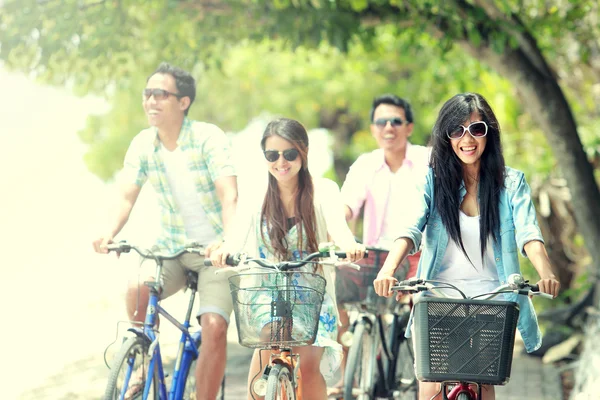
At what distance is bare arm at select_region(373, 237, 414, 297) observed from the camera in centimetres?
435

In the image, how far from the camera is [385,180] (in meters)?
7.08

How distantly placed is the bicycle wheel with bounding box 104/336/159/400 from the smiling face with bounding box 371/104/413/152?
96.5 inches

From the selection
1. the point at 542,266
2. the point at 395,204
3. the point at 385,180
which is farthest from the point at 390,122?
the point at 542,266

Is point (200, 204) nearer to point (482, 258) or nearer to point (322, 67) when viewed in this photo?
point (482, 258)

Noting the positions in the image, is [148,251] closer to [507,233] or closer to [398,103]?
[507,233]

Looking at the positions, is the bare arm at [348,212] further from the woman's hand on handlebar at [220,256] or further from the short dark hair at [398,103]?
the woman's hand on handlebar at [220,256]

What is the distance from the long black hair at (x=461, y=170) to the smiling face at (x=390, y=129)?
8.30 ft

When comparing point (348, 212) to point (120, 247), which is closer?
point (120, 247)

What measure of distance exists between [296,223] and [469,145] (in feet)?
4.09

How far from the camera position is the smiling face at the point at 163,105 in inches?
241

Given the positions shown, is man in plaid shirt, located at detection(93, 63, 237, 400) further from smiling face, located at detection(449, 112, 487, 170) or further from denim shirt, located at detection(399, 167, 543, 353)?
smiling face, located at detection(449, 112, 487, 170)

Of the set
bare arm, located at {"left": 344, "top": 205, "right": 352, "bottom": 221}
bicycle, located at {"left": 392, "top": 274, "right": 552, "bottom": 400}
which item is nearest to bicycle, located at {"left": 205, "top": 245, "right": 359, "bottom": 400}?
bicycle, located at {"left": 392, "top": 274, "right": 552, "bottom": 400}

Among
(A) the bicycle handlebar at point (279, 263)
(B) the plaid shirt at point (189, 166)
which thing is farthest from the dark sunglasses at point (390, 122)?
(A) the bicycle handlebar at point (279, 263)

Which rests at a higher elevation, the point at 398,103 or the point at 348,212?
the point at 398,103
